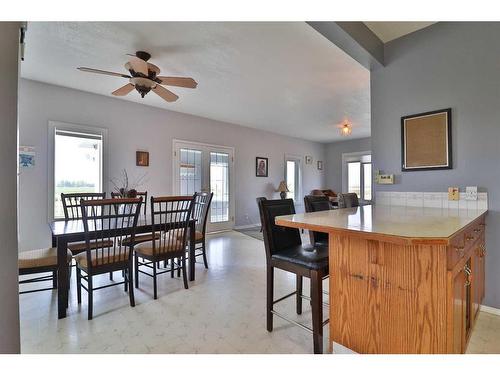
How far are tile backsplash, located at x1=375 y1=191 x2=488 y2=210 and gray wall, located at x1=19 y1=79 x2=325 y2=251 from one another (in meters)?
3.62

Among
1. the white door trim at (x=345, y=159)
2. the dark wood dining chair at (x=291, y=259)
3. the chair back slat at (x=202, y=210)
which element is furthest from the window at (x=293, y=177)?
the dark wood dining chair at (x=291, y=259)

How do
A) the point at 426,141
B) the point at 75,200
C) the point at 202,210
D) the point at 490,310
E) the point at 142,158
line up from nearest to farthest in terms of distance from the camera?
the point at 490,310
the point at 426,141
the point at 75,200
the point at 202,210
the point at 142,158

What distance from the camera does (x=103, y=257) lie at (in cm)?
212

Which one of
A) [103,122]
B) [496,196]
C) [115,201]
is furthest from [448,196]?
[103,122]

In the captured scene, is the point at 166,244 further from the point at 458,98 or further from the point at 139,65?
the point at 458,98

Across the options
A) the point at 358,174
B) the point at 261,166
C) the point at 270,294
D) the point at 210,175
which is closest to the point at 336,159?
the point at 358,174

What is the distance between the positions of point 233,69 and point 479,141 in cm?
250

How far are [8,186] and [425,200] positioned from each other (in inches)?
111

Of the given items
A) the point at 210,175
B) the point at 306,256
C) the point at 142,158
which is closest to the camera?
the point at 306,256

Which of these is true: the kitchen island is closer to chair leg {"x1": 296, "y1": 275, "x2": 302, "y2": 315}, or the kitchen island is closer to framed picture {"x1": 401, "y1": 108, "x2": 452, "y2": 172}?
chair leg {"x1": 296, "y1": 275, "x2": 302, "y2": 315}

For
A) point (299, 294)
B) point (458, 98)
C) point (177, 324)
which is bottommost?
point (177, 324)

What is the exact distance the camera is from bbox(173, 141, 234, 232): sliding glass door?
4.96 meters

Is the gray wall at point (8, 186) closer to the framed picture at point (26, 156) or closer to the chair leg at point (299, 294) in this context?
the chair leg at point (299, 294)

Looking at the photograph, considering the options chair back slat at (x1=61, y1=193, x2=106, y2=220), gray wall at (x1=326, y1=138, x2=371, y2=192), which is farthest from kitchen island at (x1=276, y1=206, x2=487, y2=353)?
gray wall at (x1=326, y1=138, x2=371, y2=192)
